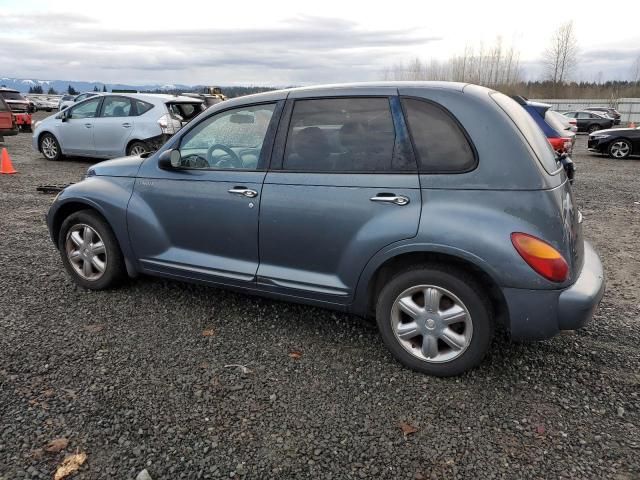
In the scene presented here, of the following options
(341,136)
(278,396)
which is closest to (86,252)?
(278,396)

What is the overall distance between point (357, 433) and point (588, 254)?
2.00m

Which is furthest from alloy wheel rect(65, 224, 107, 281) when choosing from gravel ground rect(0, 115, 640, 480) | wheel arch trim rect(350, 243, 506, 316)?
→ wheel arch trim rect(350, 243, 506, 316)

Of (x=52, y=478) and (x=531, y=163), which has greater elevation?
(x=531, y=163)

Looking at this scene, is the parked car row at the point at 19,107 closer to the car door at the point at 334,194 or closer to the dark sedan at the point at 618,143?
the car door at the point at 334,194

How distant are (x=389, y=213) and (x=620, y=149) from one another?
15777 mm

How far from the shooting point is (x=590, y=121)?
29422 millimetres

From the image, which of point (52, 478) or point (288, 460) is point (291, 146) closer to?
point (288, 460)

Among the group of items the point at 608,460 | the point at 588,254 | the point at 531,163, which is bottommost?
the point at 608,460

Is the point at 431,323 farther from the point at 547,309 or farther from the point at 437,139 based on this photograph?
the point at 437,139

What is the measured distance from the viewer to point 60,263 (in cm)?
516

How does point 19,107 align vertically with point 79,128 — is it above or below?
above

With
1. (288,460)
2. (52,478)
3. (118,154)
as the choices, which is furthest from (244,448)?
(118,154)

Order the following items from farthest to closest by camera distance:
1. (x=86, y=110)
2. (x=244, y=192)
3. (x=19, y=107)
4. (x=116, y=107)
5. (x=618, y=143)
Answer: (x=19, y=107)
(x=618, y=143)
(x=86, y=110)
(x=116, y=107)
(x=244, y=192)

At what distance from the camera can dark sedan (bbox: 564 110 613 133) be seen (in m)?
29.3
